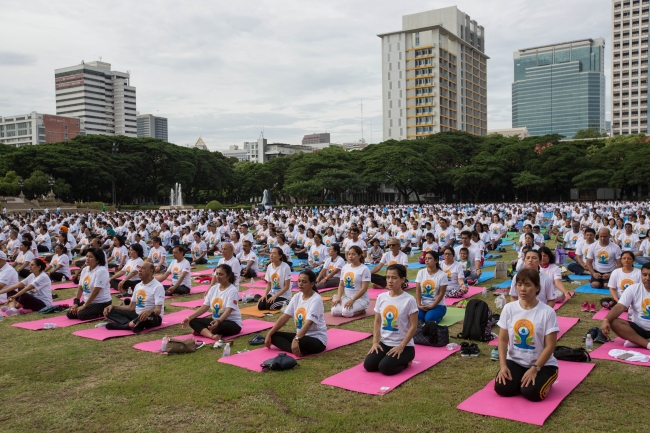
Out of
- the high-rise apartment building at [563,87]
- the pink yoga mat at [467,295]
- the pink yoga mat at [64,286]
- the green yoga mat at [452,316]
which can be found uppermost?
the high-rise apartment building at [563,87]

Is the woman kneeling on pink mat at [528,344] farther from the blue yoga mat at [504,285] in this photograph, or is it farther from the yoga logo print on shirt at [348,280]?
the blue yoga mat at [504,285]

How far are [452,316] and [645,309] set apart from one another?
2797 millimetres

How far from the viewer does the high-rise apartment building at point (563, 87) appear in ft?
527

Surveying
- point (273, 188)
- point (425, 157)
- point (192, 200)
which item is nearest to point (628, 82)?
point (425, 157)

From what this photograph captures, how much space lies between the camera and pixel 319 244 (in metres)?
12.9

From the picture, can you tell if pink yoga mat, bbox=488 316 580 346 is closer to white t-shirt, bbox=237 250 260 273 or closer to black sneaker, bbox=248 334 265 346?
black sneaker, bbox=248 334 265 346

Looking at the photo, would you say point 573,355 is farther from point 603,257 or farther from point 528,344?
point 603,257

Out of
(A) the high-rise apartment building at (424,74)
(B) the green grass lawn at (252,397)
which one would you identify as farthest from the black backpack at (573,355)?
(A) the high-rise apartment building at (424,74)

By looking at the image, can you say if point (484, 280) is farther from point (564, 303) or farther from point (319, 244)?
point (319, 244)

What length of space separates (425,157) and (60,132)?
79.7 m

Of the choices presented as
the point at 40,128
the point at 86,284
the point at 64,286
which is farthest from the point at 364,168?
the point at 40,128

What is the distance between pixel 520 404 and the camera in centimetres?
455

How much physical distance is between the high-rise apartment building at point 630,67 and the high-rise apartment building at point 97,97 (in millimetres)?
99302

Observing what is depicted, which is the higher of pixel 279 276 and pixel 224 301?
pixel 279 276
